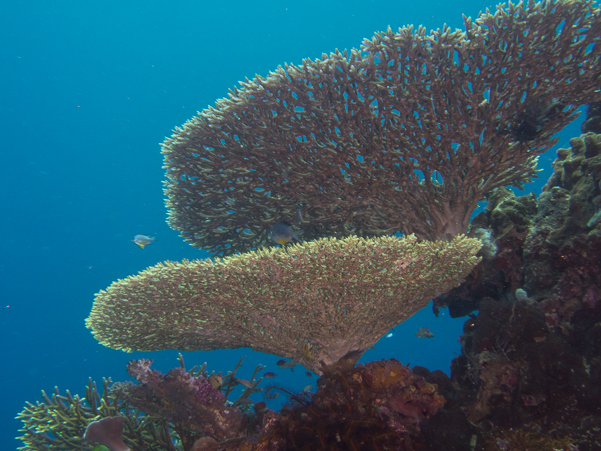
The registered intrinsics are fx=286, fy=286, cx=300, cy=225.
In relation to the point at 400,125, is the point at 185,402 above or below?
below

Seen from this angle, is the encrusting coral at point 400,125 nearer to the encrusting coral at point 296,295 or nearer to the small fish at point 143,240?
the encrusting coral at point 296,295

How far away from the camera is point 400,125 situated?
5.12 m

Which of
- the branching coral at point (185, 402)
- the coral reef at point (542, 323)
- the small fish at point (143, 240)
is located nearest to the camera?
the coral reef at point (542, 323)

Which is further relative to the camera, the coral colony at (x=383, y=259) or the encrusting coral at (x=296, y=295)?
the encrusting coral at (x=296, y=295)

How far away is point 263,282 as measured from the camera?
12.6ft

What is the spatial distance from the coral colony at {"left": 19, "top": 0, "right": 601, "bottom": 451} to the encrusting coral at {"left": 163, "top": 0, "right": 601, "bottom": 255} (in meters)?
0.03

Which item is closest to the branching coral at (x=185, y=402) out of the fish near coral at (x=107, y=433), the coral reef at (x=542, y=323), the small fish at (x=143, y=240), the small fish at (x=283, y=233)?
the fish near coral at (x=107, y=433)

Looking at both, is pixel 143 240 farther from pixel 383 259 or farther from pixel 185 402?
pixel 383 259

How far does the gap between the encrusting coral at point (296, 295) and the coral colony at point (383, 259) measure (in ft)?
0.10

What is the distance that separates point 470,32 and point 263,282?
17.4 feet

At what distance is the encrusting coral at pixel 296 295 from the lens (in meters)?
3.75

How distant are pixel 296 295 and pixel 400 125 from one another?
3521 millimetres

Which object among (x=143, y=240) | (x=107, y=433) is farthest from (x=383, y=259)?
(x=143, y=240)

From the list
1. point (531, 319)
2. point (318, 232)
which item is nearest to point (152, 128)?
point (318, 232)
